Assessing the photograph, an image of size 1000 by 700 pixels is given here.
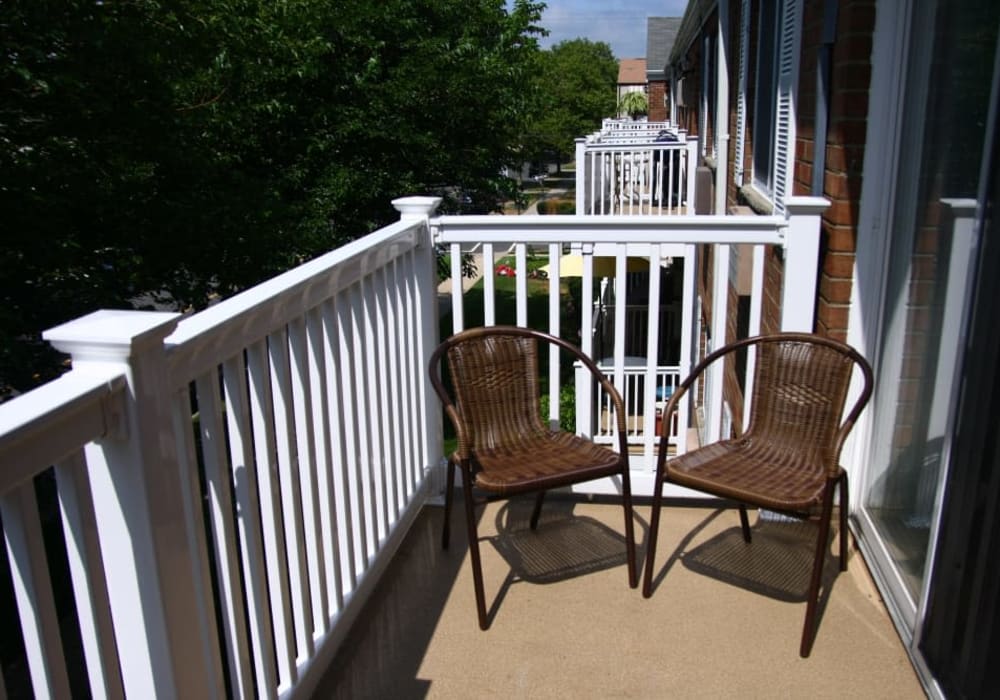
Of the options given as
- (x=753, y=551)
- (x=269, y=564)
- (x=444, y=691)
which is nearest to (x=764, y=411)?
(x=753, y=551)

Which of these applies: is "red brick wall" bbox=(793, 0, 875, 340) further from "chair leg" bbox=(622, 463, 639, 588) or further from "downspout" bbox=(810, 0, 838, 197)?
"chair leg" bbox=(622, 463, 639, 588)

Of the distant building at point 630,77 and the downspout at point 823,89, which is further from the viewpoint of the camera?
the distant building at point 630,77

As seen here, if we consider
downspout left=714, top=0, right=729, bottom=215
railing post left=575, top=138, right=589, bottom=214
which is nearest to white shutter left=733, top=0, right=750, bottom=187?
downspout left=714, top=0, right=729, bottom=215

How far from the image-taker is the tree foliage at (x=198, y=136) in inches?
176

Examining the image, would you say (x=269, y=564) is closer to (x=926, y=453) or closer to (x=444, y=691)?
(x=444, y=691)

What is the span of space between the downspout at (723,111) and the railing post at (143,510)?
7.60 metres

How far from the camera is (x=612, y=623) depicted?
275cm

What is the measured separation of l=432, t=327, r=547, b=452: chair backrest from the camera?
3.01 metres

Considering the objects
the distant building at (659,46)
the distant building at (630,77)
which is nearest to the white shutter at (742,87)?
the distant building at (659,46)

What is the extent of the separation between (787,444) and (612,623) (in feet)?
2.80

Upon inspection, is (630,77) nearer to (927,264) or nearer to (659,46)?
(659,46)

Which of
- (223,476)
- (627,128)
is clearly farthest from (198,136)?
(627,128)

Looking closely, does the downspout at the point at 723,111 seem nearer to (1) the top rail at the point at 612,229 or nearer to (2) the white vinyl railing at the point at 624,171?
(2) the white vinyl railing at the point at 624,171

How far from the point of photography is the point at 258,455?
79.8 inches
